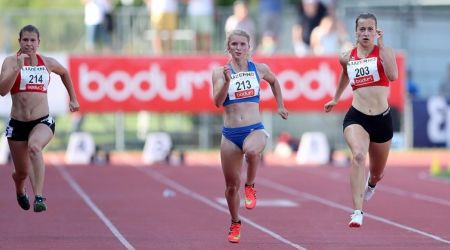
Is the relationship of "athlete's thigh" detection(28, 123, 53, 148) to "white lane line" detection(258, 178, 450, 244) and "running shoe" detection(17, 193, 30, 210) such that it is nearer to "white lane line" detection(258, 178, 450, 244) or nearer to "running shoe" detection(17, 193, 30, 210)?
"running shoe" detection(17, 193, 30, 210)

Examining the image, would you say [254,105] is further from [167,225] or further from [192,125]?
[192,125]

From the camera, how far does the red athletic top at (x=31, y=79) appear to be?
12.5 meters

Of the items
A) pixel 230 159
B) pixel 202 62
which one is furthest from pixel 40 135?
pixel 202 62

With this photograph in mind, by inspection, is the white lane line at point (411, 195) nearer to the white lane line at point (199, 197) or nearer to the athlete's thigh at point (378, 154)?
the white lane line at point (199, 197)

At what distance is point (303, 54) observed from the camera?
88.4 ft

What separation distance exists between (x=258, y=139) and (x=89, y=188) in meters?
8.23

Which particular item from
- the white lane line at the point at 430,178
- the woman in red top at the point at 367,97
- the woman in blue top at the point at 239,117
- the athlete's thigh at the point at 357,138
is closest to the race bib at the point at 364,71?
the woman in red top at the point at 367,97

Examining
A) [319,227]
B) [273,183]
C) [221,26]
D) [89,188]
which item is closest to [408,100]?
[221,26]

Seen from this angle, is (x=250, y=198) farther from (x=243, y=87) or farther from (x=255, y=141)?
(x=243, y=87)

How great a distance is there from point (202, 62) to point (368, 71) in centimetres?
1451

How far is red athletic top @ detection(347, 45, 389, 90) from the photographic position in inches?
465

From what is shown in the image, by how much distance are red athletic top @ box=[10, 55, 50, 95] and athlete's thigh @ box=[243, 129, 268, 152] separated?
240cm

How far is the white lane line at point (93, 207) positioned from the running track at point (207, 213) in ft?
0.04

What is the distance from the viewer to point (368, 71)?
11844 millimetres
